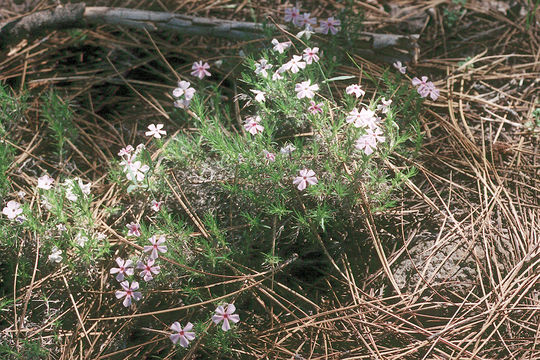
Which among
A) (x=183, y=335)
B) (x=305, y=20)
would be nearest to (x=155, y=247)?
(x=183, y=335)

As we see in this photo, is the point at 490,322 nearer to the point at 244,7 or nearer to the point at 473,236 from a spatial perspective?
the point at 473,236

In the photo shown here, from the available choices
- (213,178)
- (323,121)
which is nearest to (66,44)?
(213,178)

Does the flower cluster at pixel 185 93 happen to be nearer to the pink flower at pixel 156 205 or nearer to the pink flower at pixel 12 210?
the pink flower at pixel 156 205

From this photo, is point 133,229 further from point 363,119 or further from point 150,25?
point 150,25

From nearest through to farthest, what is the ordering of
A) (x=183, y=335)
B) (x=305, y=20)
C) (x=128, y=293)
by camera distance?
(x=183, y=335), (x=128, y=293), (x=305, y=20)

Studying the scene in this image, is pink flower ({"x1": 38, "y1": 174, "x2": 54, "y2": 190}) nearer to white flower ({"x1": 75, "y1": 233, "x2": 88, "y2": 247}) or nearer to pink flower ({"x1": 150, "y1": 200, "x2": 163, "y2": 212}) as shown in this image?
white flower ({"x1": 75, "y1": 233, "x2": 88, "y2": 247})
